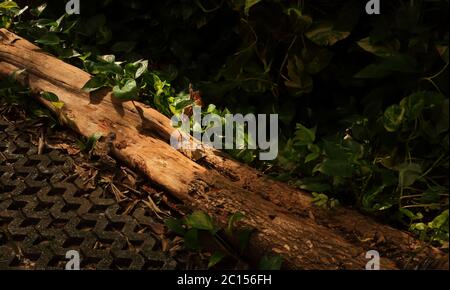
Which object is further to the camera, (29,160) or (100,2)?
(100,2)

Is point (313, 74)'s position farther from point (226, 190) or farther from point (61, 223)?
point (61, 223)

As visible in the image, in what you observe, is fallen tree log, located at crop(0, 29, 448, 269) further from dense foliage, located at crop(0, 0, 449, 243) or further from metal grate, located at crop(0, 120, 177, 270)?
metal grate, located at crop(0, 120, 177, 270)

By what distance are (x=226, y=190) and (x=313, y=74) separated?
740mm

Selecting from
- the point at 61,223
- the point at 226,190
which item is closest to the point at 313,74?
the point at 226,190

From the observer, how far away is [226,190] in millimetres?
2217

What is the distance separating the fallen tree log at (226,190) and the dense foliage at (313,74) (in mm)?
86

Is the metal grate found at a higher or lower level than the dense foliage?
lower

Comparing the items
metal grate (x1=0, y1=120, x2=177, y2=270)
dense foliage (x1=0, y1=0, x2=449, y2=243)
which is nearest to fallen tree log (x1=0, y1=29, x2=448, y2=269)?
dense foliage (x1=0, y1=0, x2=449, y2=243)

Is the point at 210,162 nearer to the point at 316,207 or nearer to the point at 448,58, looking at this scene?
the point at 316,207

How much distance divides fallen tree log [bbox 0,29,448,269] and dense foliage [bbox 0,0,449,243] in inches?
3.4

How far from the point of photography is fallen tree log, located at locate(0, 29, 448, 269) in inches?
76.6
